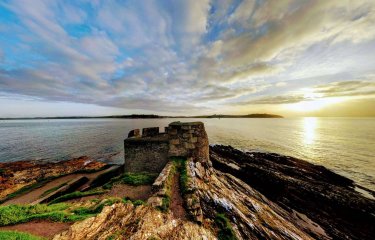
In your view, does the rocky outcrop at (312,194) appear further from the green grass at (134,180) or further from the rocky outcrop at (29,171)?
the rocky outcrop at (29,171)

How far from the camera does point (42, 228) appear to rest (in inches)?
189

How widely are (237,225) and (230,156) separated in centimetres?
2127

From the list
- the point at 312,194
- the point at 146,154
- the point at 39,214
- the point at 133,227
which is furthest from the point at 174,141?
the point at 312,194

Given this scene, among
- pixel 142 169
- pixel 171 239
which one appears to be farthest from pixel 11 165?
pixel 171 239

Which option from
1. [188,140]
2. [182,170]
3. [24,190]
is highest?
[188,140]

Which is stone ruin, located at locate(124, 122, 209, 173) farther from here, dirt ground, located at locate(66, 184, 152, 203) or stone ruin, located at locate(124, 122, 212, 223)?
dirt ground, located at locate(66, 184, 152, 203)

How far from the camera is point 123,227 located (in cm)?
516

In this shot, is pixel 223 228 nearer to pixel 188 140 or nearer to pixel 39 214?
pixel 39 214

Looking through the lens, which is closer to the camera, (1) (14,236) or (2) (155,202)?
(1) (14,236)

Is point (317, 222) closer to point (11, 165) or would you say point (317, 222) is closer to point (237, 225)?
point (237, 225)

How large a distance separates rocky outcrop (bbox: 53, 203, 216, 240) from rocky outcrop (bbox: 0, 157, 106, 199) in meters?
18.6

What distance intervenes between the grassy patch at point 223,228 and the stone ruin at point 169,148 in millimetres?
5897

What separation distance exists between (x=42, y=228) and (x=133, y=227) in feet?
9.14

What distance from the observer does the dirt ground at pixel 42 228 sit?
4.51 meters
